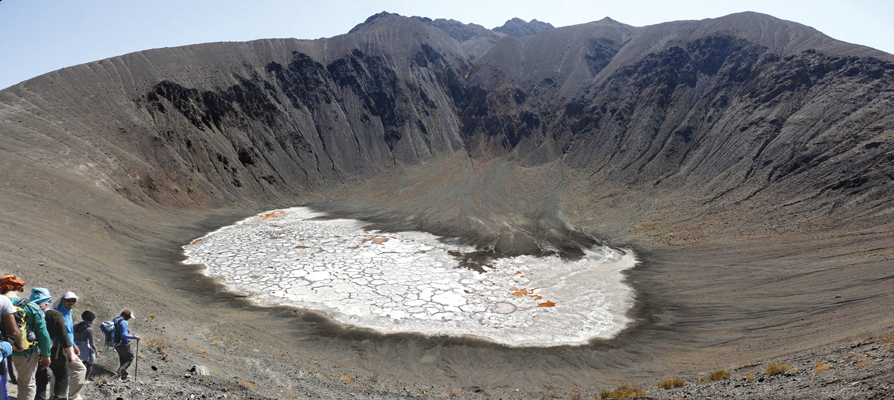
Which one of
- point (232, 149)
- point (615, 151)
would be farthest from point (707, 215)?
point (232, 149)

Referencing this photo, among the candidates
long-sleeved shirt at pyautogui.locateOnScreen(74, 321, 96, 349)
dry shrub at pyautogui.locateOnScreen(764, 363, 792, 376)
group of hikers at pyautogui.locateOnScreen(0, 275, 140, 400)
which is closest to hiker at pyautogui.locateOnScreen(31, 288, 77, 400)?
group of hikers at pyautogui.locateOnScreen(0, 275, 140, 400)

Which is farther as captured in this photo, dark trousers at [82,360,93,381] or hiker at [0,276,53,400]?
dark trousers at [82,360,93,381]

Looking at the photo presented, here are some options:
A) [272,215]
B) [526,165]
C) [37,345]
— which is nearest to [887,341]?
[37,345]

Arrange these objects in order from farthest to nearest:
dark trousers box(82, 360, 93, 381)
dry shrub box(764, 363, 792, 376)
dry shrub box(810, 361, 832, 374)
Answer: dry shrub box(764, 363, 792, 376)
dry shrub box(810, 361, 832, 374)
dark trousers box(82, 360, 93, 381)

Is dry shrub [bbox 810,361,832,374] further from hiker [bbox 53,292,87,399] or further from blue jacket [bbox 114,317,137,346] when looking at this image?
blue jacket [bbox 114,317,137,346]

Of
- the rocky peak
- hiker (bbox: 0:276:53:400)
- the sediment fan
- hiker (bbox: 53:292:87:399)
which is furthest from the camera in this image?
the rocky peak

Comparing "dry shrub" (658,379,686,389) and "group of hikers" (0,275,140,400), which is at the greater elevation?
"group of hikers" (0,275,140,400)

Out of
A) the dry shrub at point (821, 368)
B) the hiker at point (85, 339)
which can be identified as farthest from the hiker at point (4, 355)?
the dry shrub at point (821, 368)

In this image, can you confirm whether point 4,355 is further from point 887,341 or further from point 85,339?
point 887,341

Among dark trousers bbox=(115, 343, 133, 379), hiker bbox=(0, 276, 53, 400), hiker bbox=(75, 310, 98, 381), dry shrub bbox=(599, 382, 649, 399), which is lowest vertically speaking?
dry shrub bbox=(599, 382, 649, 399)
